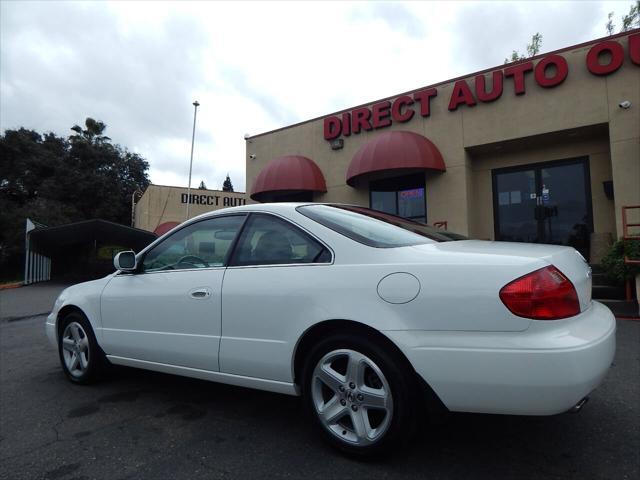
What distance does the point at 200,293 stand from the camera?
9.07ft

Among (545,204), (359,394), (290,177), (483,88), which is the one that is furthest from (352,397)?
(290,177)

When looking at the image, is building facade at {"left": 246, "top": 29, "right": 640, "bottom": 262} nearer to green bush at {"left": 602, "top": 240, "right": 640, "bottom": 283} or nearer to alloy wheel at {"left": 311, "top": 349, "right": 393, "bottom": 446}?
green bush at {"left": 602, "top": 240, "right": 640, "bottom": 283}

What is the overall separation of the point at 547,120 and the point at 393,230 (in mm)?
9325

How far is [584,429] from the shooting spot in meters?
2.58

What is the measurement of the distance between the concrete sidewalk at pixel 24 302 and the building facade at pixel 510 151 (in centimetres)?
698

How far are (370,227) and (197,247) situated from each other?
1357 mm

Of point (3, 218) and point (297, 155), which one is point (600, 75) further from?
point (3, 218)

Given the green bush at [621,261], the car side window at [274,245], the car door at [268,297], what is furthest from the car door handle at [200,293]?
the green bush at [621,261]

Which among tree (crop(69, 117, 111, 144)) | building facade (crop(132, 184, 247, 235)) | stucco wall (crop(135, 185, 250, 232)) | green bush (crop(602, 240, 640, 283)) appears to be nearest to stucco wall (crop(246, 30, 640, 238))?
green bush (crop(602, 240, 640, 283))

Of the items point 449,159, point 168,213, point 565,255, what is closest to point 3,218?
point 168,213

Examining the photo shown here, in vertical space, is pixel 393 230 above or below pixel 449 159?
below

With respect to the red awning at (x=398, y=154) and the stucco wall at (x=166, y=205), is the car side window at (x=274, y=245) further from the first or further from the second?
the stucco wall at (x=166, y=205)

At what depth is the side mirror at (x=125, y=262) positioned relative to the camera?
3244 millimetres

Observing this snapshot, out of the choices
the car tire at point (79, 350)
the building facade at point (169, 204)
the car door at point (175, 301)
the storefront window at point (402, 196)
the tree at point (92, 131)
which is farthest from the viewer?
the tree at point (92, 131)
